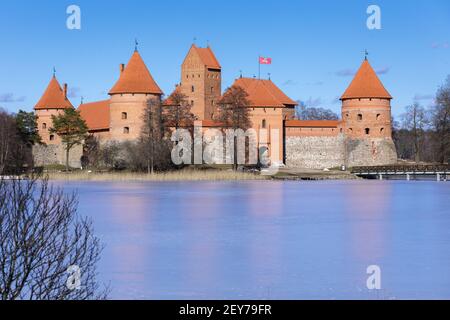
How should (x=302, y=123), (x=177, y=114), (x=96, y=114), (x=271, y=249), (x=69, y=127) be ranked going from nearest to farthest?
1. (x=271, y=249)
2. (x=177, y=114)
3. (x=69, y=127)
4. (x=302, y=123)
5. (x=96, y=114)

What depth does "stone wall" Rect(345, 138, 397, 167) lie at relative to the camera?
126ft

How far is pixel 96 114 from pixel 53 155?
3485 millimetres

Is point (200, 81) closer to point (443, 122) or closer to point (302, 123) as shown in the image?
point (302, 123)

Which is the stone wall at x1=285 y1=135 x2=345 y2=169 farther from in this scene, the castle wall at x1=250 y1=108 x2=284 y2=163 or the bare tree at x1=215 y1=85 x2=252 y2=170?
the bare tree at x1=215 y1=85 x2=252 y2=170

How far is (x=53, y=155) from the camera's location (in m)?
41.4

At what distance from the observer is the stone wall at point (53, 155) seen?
134ft

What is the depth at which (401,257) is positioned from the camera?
25.7 ft

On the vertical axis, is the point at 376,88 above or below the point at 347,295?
above

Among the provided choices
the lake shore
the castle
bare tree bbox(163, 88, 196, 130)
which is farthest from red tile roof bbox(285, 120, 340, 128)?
the lake shore

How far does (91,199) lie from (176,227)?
19.6ft

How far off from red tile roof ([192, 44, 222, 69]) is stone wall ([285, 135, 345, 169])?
6443 mm

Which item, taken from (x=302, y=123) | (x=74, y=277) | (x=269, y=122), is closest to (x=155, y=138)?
(x=269, y=122)
